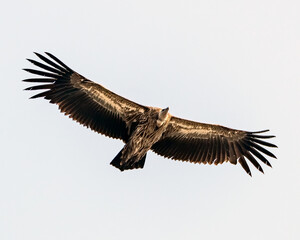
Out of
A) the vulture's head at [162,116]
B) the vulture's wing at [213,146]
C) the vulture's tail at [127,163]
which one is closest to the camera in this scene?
the vulture's head at [162,116]

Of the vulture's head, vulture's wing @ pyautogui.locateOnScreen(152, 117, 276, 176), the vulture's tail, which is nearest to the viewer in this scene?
the vulture's head

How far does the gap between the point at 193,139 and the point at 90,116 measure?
2.86 m

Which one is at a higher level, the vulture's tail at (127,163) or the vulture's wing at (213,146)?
the vulture's wing at (213,146)

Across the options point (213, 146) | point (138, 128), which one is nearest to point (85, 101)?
point (138, 128)

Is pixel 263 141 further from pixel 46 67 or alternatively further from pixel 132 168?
pixel 46 67

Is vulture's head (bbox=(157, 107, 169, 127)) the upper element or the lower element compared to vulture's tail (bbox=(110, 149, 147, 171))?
upper

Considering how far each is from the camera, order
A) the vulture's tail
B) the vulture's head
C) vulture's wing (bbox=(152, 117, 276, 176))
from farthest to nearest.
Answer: vulture's wing (bbox=(152, 117, 276, 176))
the vulture's tail
the vulture's head

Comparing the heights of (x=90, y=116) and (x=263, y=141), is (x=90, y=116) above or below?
below

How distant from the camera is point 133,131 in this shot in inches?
957

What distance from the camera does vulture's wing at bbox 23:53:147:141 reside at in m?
24.3

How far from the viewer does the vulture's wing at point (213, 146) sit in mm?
25016

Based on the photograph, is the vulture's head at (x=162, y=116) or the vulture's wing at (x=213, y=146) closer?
the vulture's head at (x=162, y=116)

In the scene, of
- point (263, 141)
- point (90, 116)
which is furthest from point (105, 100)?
point (263, 141)

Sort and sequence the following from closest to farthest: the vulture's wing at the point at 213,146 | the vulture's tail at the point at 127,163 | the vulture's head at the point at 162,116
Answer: the vulture's head at the point at 162,116 < the vulture's tail at the point at 127,163 < the vulture's wing at the point at 213,146
